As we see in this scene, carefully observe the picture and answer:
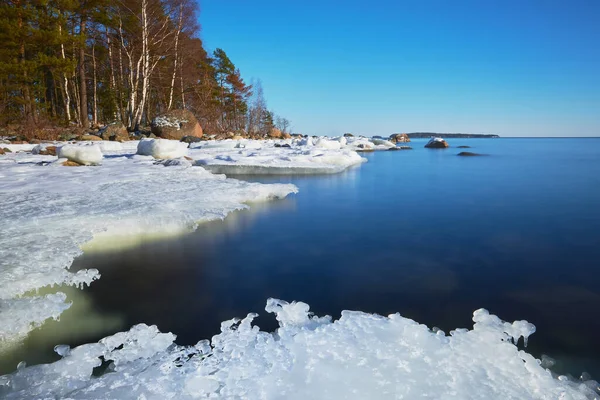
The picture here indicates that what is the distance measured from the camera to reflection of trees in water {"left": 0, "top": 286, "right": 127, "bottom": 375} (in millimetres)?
1248

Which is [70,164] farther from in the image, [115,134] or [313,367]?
[115,134]

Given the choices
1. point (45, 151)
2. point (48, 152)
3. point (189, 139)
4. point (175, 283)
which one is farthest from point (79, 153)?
point (189, 139)

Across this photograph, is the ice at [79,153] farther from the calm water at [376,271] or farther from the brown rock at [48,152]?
the calm water at [376,271]

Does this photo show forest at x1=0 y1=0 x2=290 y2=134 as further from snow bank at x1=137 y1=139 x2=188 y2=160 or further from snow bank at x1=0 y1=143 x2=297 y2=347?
snow bank at x1=0 y1=143 x2=297 y2=347

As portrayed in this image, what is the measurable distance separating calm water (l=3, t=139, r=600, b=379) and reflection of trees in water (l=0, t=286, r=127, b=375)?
2 centimetres

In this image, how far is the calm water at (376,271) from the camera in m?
1.54

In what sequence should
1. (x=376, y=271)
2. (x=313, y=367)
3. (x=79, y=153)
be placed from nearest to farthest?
(x=313, y=367) → (x=376, y=271) → (x=79, y=153)

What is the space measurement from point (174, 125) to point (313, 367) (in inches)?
596

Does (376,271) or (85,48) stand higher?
(85,48)

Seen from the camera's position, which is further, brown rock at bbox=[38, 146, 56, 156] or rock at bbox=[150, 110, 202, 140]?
rock at bbox=[150, 110, 202, 140]

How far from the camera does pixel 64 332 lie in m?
1.40

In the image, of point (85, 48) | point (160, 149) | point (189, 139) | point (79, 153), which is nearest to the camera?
point (79, 153)

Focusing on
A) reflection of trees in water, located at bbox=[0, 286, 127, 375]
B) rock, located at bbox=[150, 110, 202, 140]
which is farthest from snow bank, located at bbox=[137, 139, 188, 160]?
rock, located at bbox=[150, 110, 202, 140]

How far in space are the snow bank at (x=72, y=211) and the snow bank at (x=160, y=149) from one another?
1.94 meters
